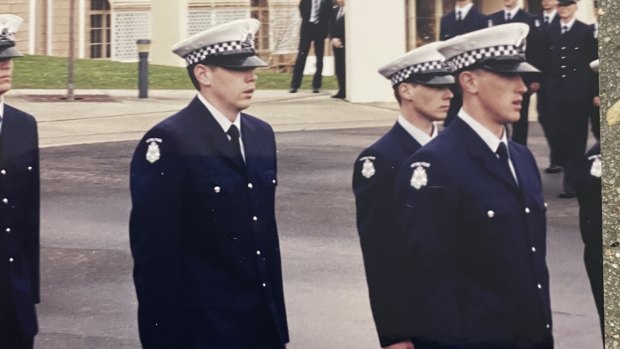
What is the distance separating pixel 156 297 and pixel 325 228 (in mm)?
1643

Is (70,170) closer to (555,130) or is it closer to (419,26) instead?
(419,26)

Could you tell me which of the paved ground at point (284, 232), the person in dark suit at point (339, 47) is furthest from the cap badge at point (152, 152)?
the person in dark suit at point (339, 47)

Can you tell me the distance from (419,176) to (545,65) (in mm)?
1244

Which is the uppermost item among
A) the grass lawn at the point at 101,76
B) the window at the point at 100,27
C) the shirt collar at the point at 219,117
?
the window at the point at 100,27

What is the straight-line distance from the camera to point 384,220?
555 cm

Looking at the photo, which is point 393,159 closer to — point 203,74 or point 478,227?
point 478,227

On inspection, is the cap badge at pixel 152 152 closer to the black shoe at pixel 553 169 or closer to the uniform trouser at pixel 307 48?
the uniform trouser at pixel 307 48

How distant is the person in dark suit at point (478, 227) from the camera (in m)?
4.86

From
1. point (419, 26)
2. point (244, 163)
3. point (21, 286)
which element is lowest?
point (21, 286)

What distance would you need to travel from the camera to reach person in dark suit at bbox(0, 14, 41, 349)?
5672 millimetres

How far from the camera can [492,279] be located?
5020 mm

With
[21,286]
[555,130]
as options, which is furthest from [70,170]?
[555,130]

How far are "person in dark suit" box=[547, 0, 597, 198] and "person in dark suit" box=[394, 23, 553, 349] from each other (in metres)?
0.69

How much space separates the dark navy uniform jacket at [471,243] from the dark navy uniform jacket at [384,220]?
21cm
